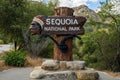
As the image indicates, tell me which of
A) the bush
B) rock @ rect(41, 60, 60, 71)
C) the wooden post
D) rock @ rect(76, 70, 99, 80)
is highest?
the wooden post

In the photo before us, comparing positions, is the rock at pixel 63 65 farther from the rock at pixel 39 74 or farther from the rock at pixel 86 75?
the rock at pixel 39 74

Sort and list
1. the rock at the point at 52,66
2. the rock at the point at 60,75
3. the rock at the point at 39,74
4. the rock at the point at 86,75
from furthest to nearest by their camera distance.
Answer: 1. the rock at the point at 52,66
2. the rock at the point at 86,75
3. the rock at the point at 39,74
4. the rock at the point at 60,75

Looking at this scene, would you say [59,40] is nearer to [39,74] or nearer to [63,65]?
[63,65]

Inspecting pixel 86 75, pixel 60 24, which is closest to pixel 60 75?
pixel 86 75

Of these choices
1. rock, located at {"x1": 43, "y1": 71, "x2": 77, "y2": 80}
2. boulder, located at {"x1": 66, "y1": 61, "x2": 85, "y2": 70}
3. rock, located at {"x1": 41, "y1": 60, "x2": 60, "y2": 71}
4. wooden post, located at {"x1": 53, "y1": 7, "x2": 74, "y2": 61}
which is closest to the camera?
rock, located at {"x1": 43, "y1": 71, "x2": 77, "y2": 80}

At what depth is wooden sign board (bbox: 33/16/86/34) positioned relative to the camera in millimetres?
10500

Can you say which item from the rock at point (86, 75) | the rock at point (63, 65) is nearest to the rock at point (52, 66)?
the rock at point (63, 65)

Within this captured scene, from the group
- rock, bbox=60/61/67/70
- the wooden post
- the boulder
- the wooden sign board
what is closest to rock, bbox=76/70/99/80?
the boulder

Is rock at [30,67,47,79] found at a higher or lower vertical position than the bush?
higher

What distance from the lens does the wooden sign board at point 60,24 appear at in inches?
413

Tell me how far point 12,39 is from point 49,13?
3.59 m

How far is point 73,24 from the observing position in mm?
10625

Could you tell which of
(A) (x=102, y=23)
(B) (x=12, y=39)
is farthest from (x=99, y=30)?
(B) (x=12, y=39)

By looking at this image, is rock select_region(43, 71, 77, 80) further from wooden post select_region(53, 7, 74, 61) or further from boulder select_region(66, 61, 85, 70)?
wooden post select_region(53, 7, 74, 61)
